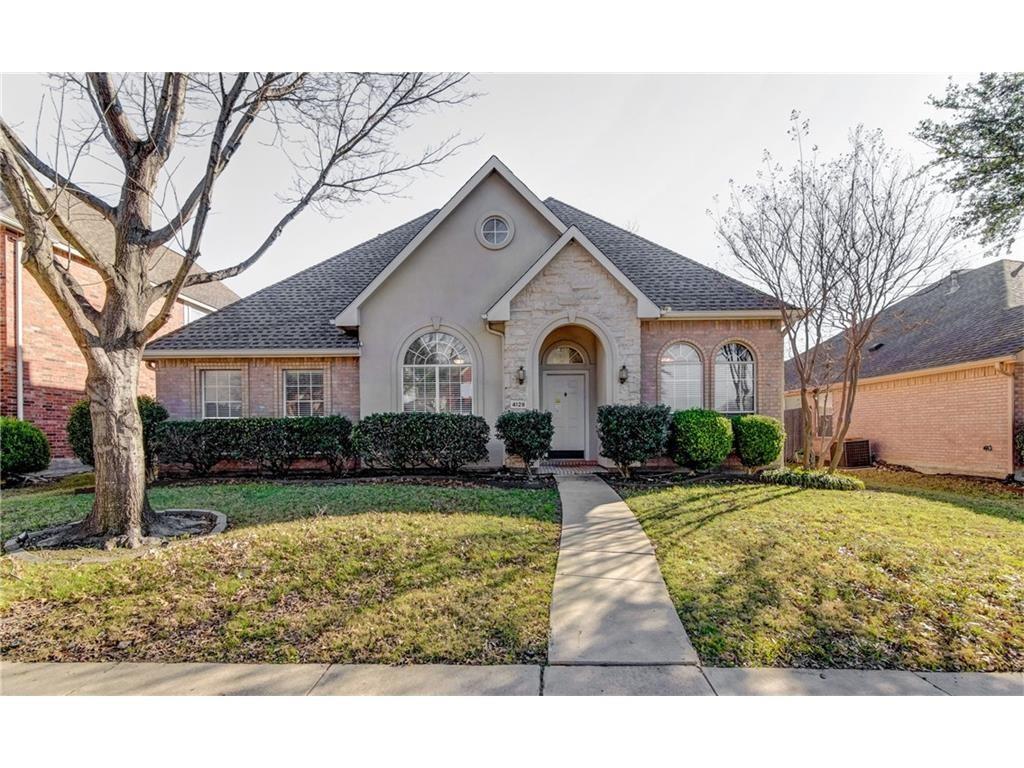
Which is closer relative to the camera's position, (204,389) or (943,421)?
(204,389)

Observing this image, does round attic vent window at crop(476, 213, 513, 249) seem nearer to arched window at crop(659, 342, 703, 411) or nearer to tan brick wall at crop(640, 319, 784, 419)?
tan brick wall at crop(640, 319, 784, 419)

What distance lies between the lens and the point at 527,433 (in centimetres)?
981

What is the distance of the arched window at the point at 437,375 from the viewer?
38.6ft

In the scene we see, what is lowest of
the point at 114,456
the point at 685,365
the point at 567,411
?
the point at 114,456

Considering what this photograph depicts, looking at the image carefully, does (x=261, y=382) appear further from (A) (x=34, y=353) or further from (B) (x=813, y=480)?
(B) (x=813, y=480)

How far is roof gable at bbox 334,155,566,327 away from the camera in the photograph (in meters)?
11.4

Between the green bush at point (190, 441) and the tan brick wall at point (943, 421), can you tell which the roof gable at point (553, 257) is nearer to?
the green bush at point (190, 441)

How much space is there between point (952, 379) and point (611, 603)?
1492 cm

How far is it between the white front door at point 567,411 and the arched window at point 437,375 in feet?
7.93

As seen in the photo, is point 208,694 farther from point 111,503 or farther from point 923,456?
point 923,456

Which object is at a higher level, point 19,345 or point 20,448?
point 19,345

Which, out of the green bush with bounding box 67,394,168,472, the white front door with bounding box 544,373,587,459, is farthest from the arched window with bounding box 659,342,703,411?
the green bush with bounding box 67,394,168,472

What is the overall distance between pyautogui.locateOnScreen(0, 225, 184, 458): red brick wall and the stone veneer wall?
11.6 meters

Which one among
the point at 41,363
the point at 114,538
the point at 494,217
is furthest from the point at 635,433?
the point at 41,363
